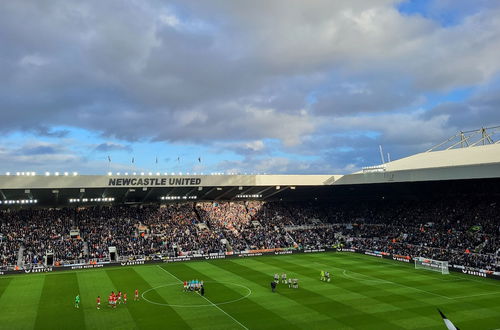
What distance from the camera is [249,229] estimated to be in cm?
6969

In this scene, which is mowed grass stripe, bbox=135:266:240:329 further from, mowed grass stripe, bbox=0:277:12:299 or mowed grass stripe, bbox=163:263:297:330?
mowed grass stripe, bbox=0:277:12:299

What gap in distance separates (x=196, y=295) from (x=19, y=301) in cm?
1423

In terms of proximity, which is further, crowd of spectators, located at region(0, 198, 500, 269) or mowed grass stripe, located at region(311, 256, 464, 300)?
crowd of spectators, located at region(0, 198, 500, 269)

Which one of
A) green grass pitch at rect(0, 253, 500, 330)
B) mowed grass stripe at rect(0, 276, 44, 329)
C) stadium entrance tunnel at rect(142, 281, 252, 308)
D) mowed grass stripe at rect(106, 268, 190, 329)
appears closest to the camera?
mowed grass stripe at rect(106, 268, 190, 329)

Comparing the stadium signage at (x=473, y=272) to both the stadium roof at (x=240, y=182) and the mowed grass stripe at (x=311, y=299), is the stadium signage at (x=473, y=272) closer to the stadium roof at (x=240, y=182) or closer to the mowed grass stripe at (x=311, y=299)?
the stadium roof at (x=240, y=182)

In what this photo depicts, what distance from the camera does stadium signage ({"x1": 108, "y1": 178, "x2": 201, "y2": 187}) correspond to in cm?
5681

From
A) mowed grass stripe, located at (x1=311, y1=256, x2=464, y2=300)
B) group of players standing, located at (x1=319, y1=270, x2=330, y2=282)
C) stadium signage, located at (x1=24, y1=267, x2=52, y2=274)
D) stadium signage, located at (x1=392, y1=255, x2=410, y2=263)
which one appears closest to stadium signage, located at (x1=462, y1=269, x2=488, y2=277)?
mowed grass stripe, located at (x1=311, y1=256, x2=464, y2=300)

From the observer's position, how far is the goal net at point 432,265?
146ft

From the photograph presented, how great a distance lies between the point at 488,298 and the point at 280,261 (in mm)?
25984

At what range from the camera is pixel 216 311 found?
30.3 metres

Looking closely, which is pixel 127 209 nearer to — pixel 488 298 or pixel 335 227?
pixel 335 227

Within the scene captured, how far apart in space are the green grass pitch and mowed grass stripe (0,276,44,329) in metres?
0.07

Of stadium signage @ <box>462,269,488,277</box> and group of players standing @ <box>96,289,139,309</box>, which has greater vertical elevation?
group of players standing @ <box>96,289,139,309</box>

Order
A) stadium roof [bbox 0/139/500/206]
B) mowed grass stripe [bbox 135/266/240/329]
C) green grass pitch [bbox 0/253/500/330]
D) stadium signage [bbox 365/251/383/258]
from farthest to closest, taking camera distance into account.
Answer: stadium signage [bbox 365/251/383/258] → stadium roof [bbox 0/139/500/206] → green grass pitch [bbox 0/253/500/330] → mowed grass stripe [bbox 135/266/240/329]
